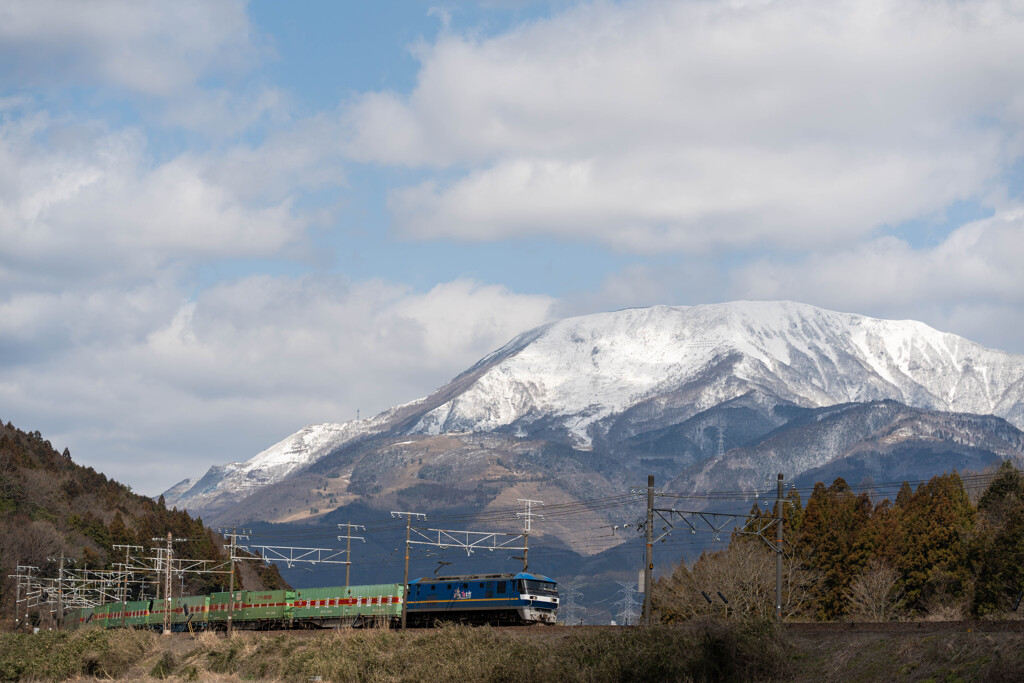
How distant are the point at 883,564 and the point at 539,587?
118 ft

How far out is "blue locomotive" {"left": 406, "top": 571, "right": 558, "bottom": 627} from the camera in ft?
250

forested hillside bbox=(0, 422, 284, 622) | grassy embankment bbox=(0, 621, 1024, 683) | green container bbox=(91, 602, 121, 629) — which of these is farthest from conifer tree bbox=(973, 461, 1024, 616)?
forested hillside bbox=(0, 422, 284, 622)

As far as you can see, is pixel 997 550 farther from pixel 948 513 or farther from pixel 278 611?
pixel 278 611

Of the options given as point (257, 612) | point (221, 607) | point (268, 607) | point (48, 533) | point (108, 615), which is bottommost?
point (108, 615)

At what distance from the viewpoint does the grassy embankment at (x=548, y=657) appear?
38.0m

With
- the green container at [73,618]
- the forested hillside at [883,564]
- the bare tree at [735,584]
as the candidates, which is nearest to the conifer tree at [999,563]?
the forested hillside at [883,564]

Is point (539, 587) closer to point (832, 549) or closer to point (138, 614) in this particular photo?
point (832, 549)

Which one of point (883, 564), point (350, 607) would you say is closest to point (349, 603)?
point (350, 607)

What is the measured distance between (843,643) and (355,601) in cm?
5543

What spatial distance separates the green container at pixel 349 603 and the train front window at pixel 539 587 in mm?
14484

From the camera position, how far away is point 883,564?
317ft

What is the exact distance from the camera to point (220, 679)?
59438mm

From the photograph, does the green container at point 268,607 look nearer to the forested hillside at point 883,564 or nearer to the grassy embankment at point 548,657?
the grassy embankment at point 548,657

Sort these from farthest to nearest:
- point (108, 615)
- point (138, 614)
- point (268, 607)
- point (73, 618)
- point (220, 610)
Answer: point (73, 618) < point (108, 615) < point (138, 614) < point (220, 610) < point (268, 607)
